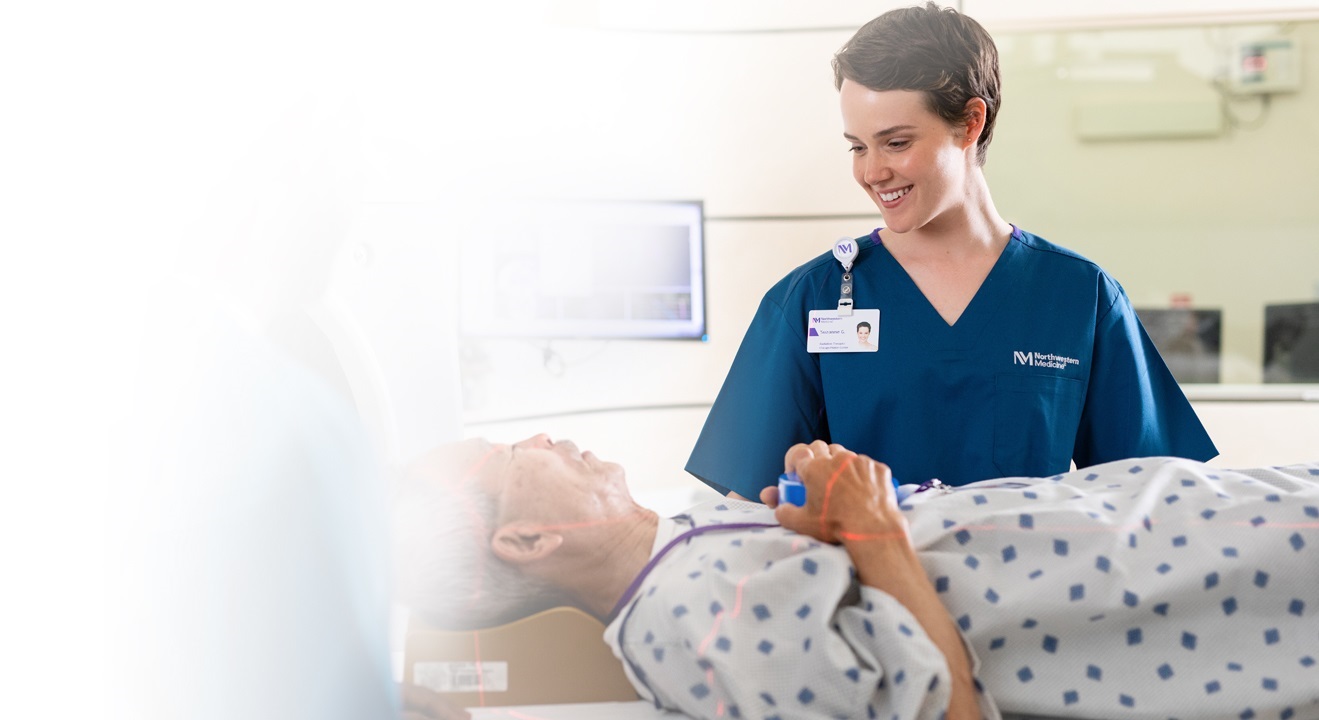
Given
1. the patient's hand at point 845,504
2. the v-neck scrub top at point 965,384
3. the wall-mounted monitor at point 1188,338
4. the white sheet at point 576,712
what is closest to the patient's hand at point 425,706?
the white sheet at point 576,712

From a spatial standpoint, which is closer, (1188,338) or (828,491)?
(828,491)

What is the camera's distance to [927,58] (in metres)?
1.30

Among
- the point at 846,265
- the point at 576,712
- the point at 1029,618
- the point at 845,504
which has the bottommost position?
the point at 576,712

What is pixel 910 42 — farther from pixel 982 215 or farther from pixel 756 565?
pixel 756 565

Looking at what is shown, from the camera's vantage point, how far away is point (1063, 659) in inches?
38.9

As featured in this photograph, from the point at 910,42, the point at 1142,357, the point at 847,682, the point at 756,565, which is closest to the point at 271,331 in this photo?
the point at 756,565

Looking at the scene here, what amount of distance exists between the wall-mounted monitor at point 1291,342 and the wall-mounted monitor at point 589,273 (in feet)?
6.23

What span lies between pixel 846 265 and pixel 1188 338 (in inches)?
83.2

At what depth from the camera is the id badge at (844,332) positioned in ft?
4.61

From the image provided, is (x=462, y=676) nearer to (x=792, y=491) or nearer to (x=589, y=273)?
(x=792, y=491)

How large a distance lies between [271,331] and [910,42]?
886 mm

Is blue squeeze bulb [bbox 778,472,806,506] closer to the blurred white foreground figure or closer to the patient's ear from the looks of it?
the patient's ear

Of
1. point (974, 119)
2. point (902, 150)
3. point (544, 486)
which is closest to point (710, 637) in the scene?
point (544, 486)

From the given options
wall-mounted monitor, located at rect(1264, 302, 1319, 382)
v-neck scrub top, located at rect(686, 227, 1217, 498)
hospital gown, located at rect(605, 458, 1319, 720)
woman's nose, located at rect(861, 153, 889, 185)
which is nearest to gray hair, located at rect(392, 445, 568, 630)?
hospital gown, located at rect(605, 458, 1319, 720)
